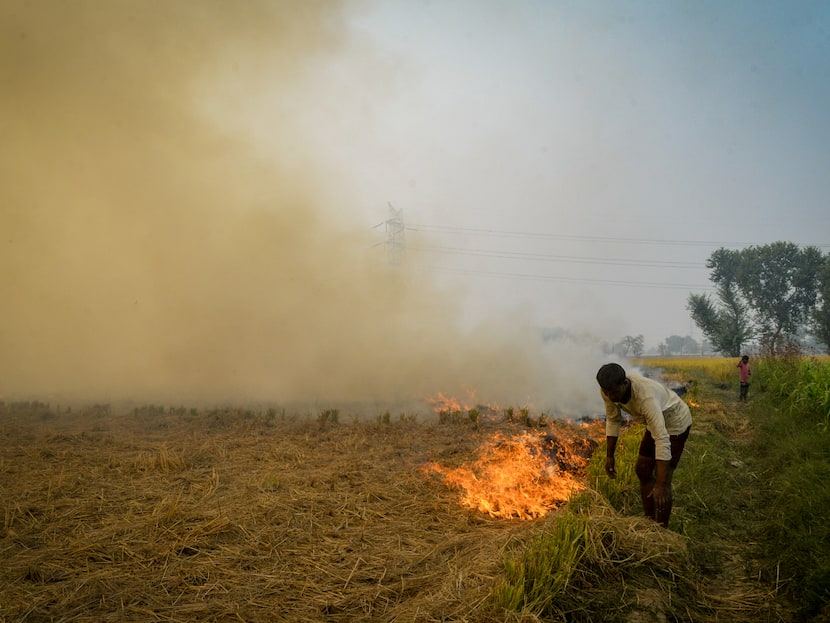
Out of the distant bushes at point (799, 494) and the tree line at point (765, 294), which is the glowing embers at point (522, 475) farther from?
the tree line at point (765, 294)

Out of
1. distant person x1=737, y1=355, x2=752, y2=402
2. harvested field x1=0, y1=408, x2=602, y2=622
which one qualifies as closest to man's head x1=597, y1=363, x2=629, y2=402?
harvested field x1=0, y1=408, x2=602, y2=622

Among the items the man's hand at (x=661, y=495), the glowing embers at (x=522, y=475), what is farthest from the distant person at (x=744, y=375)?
the man's hand at (x=661, y=495)

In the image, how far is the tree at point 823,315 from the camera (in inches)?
1597

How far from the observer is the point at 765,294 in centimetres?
5147

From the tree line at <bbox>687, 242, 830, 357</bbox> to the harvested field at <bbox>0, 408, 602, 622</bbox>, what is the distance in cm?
4637

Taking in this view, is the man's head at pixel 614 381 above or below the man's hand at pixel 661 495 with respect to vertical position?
above

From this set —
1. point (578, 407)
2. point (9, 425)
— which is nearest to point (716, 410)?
point (578, 407)

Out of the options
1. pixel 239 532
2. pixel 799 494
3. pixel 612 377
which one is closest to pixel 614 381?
pixel 612 377

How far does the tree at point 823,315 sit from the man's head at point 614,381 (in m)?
47.3

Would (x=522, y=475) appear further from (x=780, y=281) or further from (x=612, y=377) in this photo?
(x=780, y=281)

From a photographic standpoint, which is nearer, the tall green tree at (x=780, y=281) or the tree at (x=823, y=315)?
the tree at (x=823, y=315)

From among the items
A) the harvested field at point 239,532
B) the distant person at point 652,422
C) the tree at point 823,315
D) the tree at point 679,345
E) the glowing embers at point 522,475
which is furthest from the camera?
the tree at point 679,345

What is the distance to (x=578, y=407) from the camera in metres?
15.7

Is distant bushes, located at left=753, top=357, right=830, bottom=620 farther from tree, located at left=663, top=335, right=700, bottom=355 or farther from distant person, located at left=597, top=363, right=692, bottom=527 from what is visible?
tree, located at left=663, top=335, right=700, bottom=355
